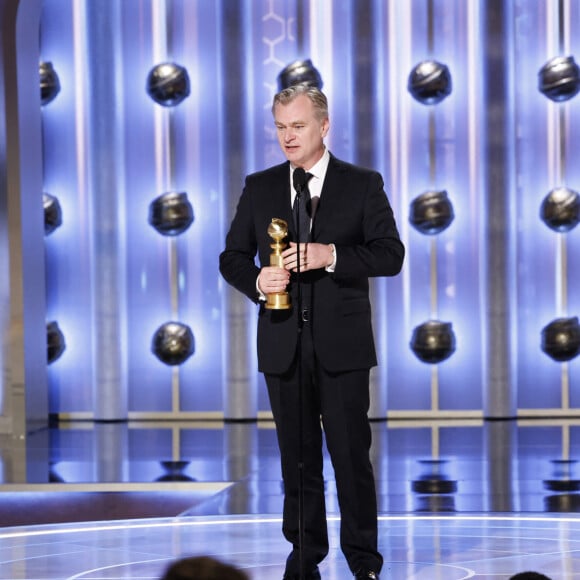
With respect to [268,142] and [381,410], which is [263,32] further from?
[381,410]

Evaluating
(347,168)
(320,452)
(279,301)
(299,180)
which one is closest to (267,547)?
(320,452)

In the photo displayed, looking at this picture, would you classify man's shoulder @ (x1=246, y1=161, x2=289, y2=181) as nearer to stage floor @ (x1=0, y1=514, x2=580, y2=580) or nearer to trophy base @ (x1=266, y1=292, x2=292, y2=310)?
trophy base @ (x1=266, y1=292, x2=292, y2=310)

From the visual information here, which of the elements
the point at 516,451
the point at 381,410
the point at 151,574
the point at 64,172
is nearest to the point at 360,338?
the point at 151,574

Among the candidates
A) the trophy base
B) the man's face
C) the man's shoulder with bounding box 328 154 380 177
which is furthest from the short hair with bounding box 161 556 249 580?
the man's shoulder with bounding box 328 154 380 177

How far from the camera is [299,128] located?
11.2ft

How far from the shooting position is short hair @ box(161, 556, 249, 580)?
4.92ft

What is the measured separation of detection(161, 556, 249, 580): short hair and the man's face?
196 centimetres

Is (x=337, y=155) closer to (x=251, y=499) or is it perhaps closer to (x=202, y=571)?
(x=251, y=499)

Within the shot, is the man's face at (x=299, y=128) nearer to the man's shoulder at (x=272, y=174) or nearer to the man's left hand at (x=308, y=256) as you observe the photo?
the man's shoulder at (x=272, y=174)

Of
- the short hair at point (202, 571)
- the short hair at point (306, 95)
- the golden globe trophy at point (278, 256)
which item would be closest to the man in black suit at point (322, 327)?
the short hair at point (306, 95)

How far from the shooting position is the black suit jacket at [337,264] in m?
3.44

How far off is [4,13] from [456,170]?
3.06m

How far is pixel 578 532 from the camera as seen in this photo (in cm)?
441

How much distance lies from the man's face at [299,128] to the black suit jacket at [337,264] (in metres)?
0.13
